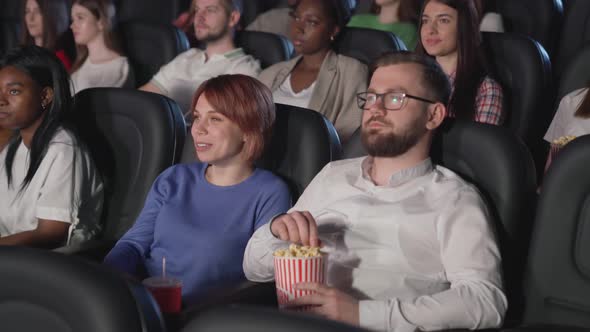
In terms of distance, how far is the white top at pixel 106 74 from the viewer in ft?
11.9

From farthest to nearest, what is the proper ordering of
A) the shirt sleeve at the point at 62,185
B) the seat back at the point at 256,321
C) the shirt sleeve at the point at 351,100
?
the shirt sleeve at the point at 351,100, the shirt sleeve at the point at 62,185, the seat back at the point at 256,321

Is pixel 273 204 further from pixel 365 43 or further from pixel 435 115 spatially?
pixel 365 43

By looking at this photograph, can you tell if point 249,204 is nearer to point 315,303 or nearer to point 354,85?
point 315,303

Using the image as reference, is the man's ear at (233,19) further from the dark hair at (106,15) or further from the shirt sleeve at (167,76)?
the dark hair at (106,15)

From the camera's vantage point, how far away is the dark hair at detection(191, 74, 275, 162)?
6.52ft

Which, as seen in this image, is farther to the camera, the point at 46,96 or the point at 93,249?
the point at 46,96

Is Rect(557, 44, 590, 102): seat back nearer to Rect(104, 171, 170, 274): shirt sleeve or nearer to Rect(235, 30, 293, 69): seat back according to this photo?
Rect(235, 30, 293, 69): seat back

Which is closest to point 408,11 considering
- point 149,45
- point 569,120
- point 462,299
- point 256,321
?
point 149,45

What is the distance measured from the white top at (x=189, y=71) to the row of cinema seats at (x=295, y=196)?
3.90 ft

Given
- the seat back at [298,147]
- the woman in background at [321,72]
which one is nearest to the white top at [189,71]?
the woman in background at [321,72]

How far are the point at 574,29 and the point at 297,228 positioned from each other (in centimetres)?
231

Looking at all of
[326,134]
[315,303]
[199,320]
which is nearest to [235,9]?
[326,134]

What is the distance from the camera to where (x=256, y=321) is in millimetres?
799

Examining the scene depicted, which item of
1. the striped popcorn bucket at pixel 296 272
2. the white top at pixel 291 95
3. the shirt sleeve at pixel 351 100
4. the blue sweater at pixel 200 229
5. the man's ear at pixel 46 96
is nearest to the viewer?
the striped popcorn bucket at pixel 296 272
